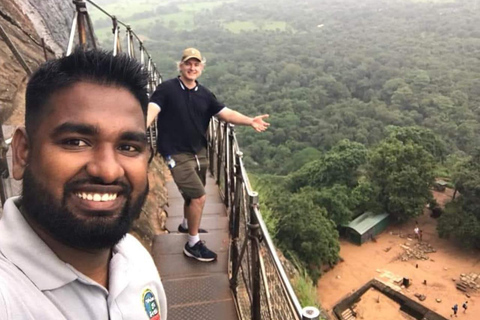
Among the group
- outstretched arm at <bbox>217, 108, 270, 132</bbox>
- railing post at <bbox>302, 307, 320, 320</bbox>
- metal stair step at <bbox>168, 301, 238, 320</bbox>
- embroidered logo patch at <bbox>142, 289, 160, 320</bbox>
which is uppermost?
outstretched arm at <bbox>217, 108, 270, 132</bbox>

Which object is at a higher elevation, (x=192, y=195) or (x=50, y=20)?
(x=50, y=20)

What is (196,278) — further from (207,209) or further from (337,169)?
(337,169)

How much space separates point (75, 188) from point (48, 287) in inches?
9.1

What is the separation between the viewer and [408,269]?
16953mm

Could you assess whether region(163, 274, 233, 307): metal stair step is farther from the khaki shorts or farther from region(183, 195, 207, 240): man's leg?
the khaki shorts

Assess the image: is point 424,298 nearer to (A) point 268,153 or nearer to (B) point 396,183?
(B) point 396,183

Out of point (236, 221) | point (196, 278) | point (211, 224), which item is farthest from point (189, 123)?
point (211, 224)

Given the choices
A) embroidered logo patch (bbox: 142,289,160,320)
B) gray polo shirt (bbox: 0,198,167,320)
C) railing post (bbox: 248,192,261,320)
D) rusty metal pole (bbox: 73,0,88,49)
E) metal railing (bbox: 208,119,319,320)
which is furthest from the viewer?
rusty metal pole (bbox: 73,0,88,49)

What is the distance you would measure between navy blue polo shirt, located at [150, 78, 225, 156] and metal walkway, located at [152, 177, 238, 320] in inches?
35.5

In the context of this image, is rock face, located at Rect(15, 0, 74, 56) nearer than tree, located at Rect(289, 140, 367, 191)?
Yes

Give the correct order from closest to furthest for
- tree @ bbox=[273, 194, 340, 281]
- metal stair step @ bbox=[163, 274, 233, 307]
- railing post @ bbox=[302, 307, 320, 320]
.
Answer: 1. railing post @ bbox=[302, 307, 320, 320]
2. metal stair step @ bbox=[163, 274, 233, 307]
3. tree @ bbox=[273, 194, 340, 281]

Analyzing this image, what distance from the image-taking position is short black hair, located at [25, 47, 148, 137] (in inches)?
38.8

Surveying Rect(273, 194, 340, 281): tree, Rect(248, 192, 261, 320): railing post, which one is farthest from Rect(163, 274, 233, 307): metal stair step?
Rect(273, 194, 340, 281): tree

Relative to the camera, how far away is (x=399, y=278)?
16.3m
